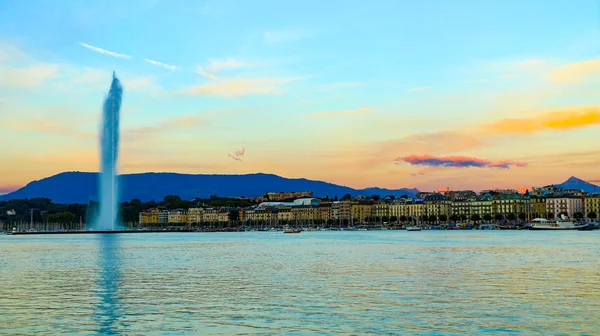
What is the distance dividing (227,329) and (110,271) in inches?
758

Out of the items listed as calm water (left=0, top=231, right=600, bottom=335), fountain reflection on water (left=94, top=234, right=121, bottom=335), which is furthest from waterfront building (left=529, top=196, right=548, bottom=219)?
fountain reflection on water (left=94, top=234, right=121, bottom=335)

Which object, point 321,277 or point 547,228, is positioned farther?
point 547,228

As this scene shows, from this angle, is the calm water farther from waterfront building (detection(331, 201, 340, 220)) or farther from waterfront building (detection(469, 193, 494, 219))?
waterfront building (detection(331, 201, 340, 220))

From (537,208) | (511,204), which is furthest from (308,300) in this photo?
(511,204)

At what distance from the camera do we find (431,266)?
35062 millimetres

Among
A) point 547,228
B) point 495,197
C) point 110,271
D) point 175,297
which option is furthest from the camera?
point 495,197

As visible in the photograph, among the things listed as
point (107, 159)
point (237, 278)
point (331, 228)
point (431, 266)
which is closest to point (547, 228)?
point (331, 228)

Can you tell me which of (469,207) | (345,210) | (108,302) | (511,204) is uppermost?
(511,204)

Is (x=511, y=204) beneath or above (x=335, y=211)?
above

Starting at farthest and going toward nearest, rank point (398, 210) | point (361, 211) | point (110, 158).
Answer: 1. point (361, 211)
2. point (398, 210)
3. point (110, 158)

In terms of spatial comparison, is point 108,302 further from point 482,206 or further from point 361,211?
point 361,211

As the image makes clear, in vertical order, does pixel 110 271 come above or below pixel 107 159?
below

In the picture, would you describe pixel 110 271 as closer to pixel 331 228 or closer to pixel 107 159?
pixel 107 159

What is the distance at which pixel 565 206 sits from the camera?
6467 inches
